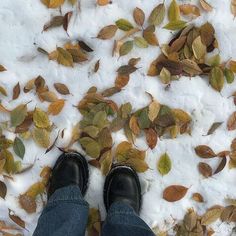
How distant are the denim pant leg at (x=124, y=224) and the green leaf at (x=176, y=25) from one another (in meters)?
0.58

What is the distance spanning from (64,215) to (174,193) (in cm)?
38

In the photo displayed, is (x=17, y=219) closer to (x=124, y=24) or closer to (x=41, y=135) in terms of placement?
(x=41, y=135)

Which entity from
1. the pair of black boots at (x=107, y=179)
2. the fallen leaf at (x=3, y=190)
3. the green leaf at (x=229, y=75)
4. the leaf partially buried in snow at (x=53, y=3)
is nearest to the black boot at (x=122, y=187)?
the pair of black boots at (x=107, y=179)

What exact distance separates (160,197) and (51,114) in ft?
1.47

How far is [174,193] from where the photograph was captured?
1423 millimetres

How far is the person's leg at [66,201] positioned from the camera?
4.10 feet

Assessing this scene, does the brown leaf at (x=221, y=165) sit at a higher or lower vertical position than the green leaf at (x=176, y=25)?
lower

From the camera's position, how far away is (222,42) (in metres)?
1.38

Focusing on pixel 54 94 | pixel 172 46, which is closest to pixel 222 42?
pixel 172 46

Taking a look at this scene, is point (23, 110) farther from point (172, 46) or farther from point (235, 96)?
point (235, 96)

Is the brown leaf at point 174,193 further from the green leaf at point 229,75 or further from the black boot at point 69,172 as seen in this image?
the green leaf at point 229,75

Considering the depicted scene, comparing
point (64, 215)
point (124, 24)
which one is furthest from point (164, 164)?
point (124, 24)

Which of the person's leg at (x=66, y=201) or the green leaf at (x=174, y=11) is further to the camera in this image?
the green leaf at (x=174, y=11)

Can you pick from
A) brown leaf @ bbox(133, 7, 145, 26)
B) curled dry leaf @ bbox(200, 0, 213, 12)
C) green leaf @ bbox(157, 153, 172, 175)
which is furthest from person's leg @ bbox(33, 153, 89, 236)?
curled dry leaf @ bbox(200, 0, 213, 12)
